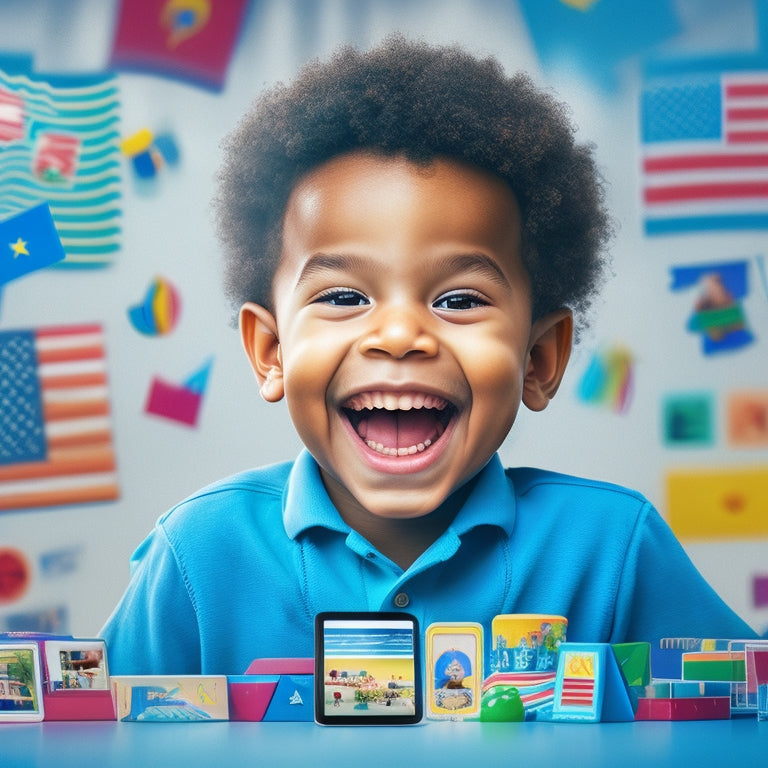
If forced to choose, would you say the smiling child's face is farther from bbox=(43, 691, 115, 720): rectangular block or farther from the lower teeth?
bbox=(43, 691, 115, 720): rectangular block

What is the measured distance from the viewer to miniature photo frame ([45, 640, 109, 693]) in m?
1.42

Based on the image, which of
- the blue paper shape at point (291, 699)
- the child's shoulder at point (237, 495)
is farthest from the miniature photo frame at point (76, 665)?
the child's shoulder at point (237, 495)

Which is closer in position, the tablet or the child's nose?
the tablet

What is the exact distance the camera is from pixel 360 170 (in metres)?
1.61

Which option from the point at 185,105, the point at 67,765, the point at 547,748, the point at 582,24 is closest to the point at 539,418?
the point at 582,24

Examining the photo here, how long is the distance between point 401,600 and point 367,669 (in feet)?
→ 0.91

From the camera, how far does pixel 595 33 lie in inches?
80.9

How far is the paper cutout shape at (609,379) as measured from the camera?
2.04 metres

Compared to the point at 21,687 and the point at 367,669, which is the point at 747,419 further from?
the point at 21,687

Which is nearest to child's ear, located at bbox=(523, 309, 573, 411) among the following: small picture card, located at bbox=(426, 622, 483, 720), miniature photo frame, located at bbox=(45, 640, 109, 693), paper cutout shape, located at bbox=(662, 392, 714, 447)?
paper cutout shape, located at bbox=(662, 392, 714, 447)

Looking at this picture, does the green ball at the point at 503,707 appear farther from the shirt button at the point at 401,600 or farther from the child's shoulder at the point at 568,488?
the child's shoulder at the point at 568,488

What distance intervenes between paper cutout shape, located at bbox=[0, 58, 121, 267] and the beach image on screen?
39.0 inches

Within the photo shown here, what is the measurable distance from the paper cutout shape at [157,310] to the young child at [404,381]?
10.3 inches

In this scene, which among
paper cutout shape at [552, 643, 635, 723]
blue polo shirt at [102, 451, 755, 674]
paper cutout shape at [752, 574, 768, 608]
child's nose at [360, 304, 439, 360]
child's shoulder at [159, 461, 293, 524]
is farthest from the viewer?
paper cutout shape at [752, 574, 768, 608]
